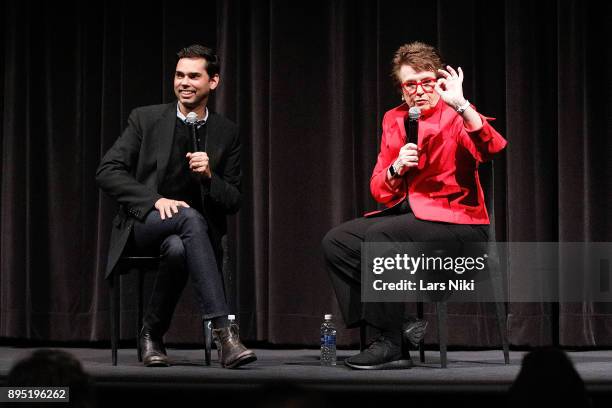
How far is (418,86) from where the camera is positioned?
3049 millimetres

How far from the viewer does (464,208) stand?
3029 mm

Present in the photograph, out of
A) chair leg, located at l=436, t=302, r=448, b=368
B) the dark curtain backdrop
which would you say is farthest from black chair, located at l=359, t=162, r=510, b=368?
the dark curtain backdrop

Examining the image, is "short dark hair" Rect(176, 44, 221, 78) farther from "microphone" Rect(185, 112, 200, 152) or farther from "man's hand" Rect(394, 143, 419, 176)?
"man's hand" Rect(394, 143, 419, 176)

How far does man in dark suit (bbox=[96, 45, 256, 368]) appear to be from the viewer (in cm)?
288

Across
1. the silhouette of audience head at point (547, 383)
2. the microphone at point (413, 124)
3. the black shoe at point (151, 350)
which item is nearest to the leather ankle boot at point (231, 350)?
the black shoe at point (151, 350)

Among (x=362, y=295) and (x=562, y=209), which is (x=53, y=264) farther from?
(x=562, y=209)

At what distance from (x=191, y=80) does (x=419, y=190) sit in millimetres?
890

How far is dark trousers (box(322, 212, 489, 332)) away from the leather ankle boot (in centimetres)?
40

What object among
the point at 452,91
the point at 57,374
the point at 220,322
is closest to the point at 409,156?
the point at 452,91

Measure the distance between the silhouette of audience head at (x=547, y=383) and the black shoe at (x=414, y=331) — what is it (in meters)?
1.46

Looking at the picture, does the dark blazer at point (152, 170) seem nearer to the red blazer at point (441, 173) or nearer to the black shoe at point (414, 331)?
the red blazer at point (441, 173)

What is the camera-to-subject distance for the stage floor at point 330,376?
7.68 ft

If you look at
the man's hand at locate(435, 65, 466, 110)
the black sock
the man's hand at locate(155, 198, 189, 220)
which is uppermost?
the man's hand at locate(435, 65, 466, 110)

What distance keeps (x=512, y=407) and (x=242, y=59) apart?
2902 mm
